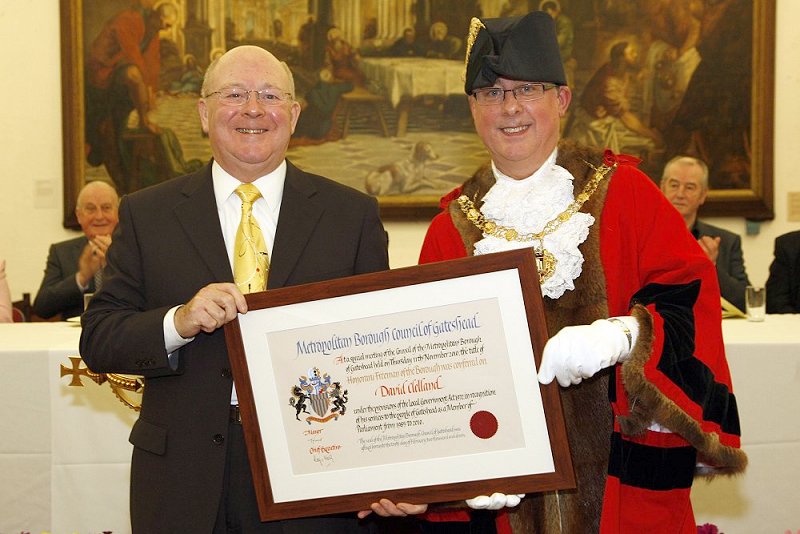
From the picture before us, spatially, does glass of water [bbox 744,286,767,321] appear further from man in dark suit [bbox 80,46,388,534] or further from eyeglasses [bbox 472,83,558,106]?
man in dark suit [bbox 80,46,388,534]

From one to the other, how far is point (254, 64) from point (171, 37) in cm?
563

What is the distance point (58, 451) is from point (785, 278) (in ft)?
14.8

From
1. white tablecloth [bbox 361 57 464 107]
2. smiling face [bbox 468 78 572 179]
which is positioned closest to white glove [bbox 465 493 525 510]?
smiling face [bbox 468 78 572 179]

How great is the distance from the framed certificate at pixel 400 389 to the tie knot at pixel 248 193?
1.09ft

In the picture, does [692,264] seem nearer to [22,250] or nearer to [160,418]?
[160,418]

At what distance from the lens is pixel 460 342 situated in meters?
2.27

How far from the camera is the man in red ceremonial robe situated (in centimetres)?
233

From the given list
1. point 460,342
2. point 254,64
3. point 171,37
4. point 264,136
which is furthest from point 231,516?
point 171,37

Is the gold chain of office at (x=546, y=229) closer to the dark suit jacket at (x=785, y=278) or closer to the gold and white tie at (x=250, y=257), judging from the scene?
the gold and white tie at (x=250, y=257)

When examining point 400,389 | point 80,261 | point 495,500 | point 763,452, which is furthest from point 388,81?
point 495,500

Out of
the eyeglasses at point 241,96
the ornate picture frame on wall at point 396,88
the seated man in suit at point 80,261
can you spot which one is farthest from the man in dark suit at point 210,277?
the ornate picture frame on wall at point 396,88

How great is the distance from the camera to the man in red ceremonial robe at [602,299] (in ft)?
7.64

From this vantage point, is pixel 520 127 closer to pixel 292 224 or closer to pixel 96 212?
pixel 292 224

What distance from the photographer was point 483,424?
227 centimetres
